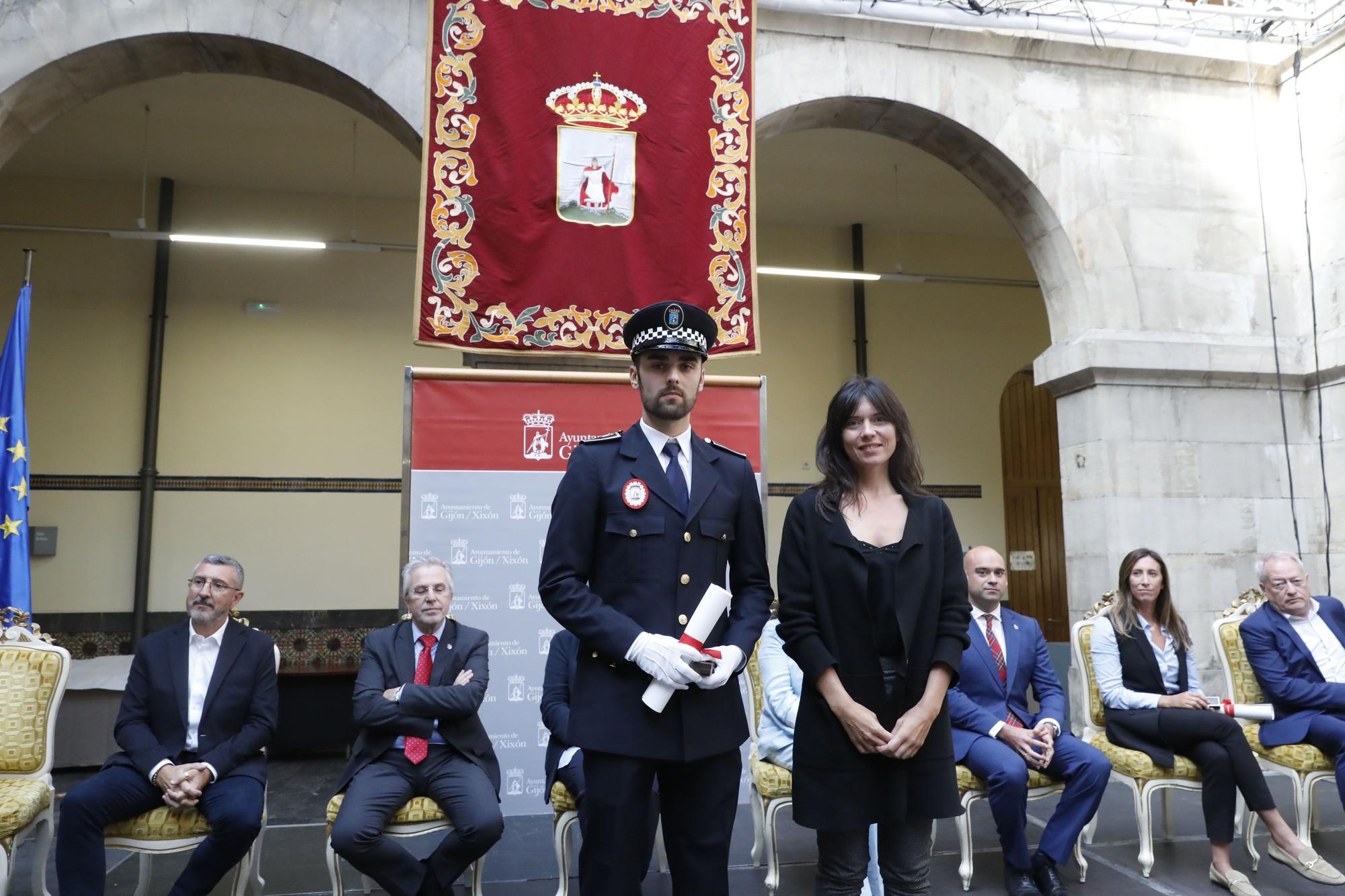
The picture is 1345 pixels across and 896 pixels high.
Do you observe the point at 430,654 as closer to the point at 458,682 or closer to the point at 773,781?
the point at 458,682

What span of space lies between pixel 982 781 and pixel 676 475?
2.10 metres

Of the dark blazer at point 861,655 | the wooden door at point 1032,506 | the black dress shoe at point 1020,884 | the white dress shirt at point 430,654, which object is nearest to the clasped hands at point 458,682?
the white dress shirt at point 430,654

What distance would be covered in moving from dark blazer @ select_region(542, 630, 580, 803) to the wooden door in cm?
696

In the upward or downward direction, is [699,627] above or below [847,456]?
below

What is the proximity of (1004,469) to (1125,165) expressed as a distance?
4306 mm

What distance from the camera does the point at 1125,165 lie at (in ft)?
18.9

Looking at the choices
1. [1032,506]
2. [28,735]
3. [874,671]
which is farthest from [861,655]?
[1032,506]

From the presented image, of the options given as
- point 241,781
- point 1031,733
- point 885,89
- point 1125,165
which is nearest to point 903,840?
point 1031,733

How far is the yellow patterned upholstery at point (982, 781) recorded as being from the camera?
338 cm

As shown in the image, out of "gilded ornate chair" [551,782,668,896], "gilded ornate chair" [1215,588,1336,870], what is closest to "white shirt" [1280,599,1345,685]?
"gilded ornate chair" [1215,588,1336,870]

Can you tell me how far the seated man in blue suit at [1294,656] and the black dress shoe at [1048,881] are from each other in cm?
124

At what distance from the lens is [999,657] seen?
3.63 meters

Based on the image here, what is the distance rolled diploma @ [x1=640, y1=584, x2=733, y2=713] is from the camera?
1822 millimetres

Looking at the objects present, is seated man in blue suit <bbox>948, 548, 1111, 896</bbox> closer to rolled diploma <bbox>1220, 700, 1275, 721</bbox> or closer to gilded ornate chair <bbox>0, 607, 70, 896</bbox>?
rolled diploma <bbox>1220, 700, 1275, 721</bbox>
